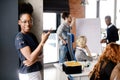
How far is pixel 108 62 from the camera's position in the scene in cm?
201

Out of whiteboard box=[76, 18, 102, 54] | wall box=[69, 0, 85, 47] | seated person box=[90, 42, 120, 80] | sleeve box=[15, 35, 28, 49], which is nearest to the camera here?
sleeve box=[15, 35, 28, 49]

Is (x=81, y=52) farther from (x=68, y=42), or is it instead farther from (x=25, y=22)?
(x=25, y=22)

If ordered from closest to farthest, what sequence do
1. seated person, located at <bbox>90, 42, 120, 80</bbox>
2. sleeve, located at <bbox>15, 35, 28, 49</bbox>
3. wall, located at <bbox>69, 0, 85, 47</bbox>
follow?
sleeve, located at <bbox>15, 35, 28, 49</bbox> < seated person, located at <bbox>90, 42, 120, 80</bbox> < wall, located at <bbox>69, 0, 85, 47</bbox>

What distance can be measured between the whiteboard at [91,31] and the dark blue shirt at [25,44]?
3075 mm

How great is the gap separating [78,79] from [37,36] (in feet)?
4.02

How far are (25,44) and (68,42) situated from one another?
2839 millimetres

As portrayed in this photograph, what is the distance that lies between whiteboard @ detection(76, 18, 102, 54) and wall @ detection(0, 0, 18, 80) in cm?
316

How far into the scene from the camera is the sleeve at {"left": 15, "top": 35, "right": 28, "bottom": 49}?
1.58 metres

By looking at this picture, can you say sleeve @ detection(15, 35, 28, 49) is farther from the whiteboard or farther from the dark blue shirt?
the whiteboard

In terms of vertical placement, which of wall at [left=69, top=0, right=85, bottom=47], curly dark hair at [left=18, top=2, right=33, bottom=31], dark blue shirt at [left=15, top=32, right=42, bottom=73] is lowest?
dark blue shirt at [left=15, top=32, right=42, bottom=73]

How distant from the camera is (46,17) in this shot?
6293 millimetres

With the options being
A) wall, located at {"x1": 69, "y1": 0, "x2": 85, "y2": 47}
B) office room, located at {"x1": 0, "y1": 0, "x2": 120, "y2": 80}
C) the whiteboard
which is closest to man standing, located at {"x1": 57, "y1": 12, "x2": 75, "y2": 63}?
office room, located at {"x1": 0, "y1": 0, "x2": 120, "y2": 80}

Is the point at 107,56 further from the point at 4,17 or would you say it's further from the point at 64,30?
the point at 64,30

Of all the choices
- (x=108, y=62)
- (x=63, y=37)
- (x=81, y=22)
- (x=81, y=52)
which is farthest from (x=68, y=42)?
(x=108, y=62)
